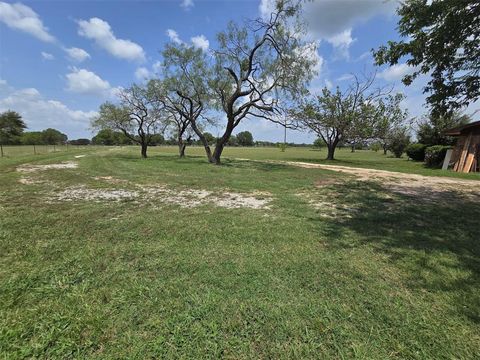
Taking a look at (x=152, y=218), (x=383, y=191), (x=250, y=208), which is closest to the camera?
(x=152, y=218)

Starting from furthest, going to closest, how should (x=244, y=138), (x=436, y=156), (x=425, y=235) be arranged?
1. (x=244, y=138)
2. (x=436, y=156)
3. (x=425, y=235)

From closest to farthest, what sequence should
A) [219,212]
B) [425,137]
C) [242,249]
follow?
[242,249] → [219,212] → [425,137]

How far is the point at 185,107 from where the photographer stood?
67.2 feet

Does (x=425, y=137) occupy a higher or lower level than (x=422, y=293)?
higher

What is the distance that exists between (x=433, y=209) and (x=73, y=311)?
712 centimetres

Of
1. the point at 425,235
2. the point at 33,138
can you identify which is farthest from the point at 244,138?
the point at 425,235

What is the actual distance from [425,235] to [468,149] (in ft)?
47.3

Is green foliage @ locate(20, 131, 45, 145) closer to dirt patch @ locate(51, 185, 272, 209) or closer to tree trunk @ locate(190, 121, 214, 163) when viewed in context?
tree trunk @ locate(190, 121, 214, 163)

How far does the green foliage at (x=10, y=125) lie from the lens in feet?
92.9

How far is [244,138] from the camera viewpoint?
12725cm

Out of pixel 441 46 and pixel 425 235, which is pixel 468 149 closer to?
pixel 441 46

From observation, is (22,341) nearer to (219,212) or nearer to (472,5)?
(219,212)

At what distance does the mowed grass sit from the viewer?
74.0 inches

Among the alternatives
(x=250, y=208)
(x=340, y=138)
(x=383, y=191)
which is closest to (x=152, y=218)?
(x=250, y=208)
